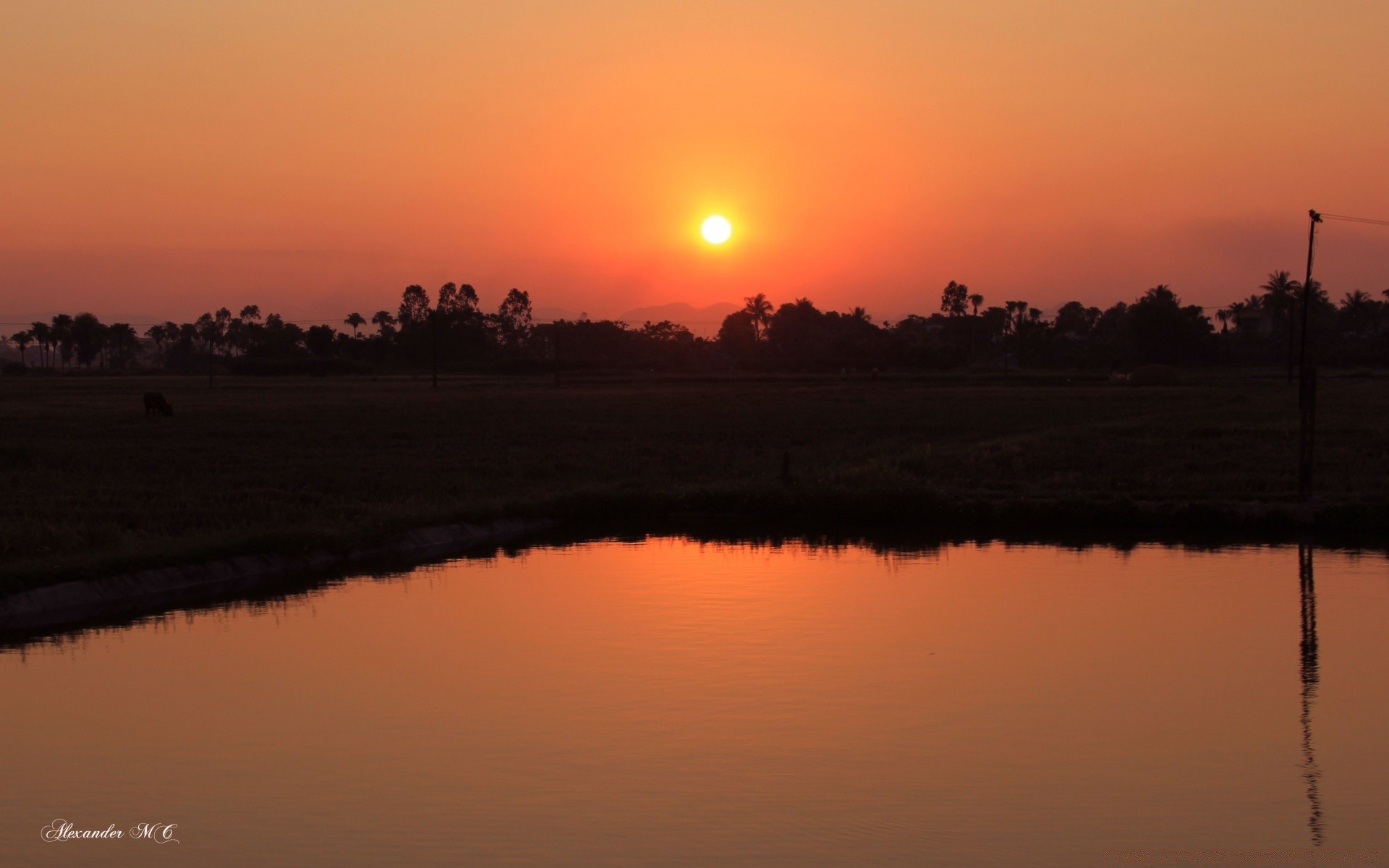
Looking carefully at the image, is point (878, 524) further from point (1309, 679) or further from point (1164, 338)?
point (1164, 338)

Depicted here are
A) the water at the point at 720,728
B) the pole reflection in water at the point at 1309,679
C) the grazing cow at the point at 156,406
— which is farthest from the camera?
the grazing cow at the point at 156,406

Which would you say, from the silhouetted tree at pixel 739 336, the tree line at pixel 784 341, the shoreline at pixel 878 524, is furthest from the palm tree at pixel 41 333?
the shoreline at pixel 878 524

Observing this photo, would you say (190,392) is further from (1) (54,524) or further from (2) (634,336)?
(2) (634,336)

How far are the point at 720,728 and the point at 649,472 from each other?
16897 millimetres

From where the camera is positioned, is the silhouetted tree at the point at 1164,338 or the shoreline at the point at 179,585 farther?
the silhouetted tree at the point at 1164,338

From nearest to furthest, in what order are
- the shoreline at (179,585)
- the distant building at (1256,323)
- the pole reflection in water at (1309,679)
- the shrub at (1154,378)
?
the pole reflection in water at (1309,679) < the shoreline at (179,585) < the shrub at (1154,378) < the distant building at (1256,323)

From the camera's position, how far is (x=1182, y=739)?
8.91m

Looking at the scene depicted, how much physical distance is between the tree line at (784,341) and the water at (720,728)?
71.3 metres

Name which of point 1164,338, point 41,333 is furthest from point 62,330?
point 1164,338

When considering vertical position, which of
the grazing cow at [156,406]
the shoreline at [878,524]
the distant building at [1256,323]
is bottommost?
the shoreline at [878,524]

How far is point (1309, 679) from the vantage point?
34.9ft

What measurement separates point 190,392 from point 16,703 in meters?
60.6

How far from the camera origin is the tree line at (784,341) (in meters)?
104

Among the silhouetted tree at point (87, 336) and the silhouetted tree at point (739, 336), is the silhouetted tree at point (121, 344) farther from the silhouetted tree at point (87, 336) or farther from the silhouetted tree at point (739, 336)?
the silhouetted tree at point (739, 336)
